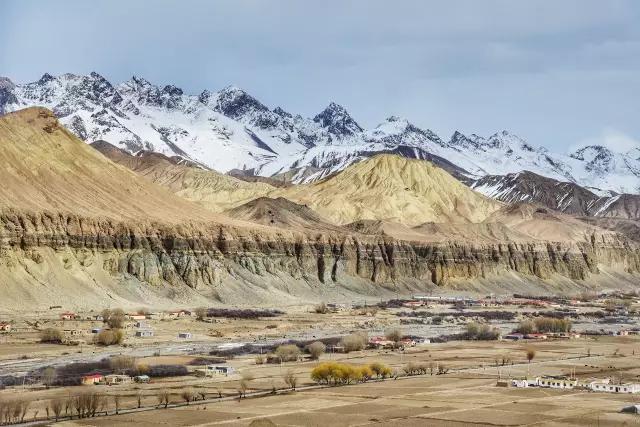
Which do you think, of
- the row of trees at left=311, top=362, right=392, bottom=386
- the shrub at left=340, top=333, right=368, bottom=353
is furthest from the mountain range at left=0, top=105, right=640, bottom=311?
the row of trees at left=311, top=362, right=392, bottom=386

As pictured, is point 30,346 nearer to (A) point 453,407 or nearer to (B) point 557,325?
(A) point 453,407

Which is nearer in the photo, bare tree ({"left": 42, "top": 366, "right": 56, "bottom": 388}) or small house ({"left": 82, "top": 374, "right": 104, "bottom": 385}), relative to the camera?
bare tree ({"left": 42, "top": 366, "right": 56, "bottom": 388})

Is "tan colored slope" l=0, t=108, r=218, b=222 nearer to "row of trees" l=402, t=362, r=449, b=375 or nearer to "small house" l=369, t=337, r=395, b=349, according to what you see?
"small house" l=369, t=337, r=395, b=349

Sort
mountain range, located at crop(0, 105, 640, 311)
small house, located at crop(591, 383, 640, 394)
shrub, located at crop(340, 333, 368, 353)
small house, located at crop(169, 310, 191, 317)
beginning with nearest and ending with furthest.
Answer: small house, located at crop(591, 383, 640, 394)
shrub, located at crop(340, 333, 368, 353)
small house, located at crop(169, 310, 191, 317)
mountain range, located at crop(0, 105, 640, 311)

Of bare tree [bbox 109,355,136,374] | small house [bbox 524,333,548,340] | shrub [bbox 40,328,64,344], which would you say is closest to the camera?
bare tree [bbox 109,355,136,374]

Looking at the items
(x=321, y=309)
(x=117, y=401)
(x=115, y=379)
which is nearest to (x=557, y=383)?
(x=115, y=379)
